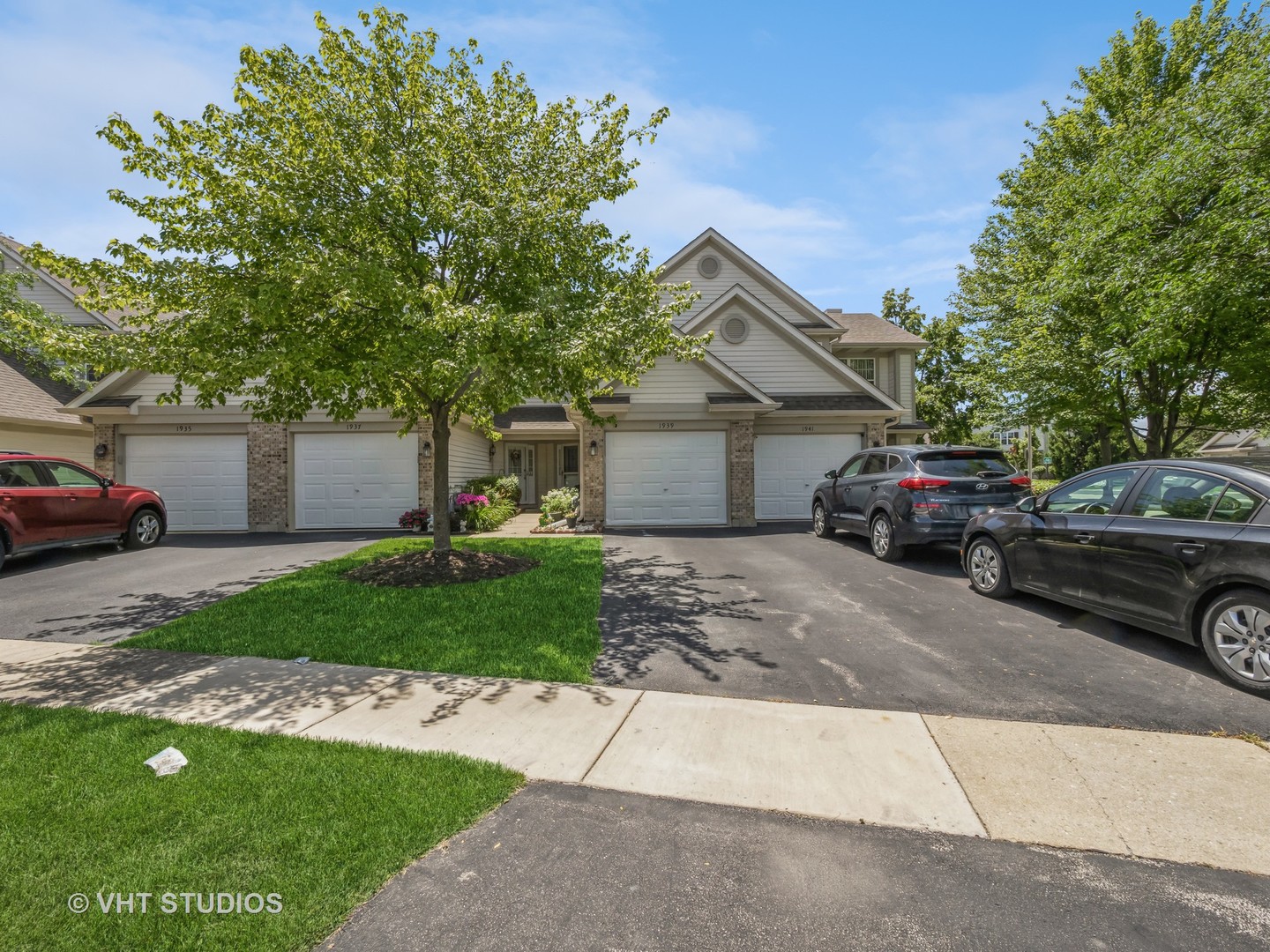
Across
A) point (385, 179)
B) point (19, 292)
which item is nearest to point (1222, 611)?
point (385, 179)

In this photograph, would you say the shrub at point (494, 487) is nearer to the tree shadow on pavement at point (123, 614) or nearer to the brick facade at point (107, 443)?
the tree shadow on pavement at point (123, 614)

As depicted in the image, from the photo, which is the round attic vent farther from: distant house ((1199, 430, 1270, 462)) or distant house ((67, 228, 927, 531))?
distant house ((1199, 430, 1270, 462))

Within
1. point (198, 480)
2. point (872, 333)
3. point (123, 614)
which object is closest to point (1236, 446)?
point (872, 333)

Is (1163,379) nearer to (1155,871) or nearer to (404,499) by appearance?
(1155,871)

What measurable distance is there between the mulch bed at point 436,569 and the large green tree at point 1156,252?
10.6 metres

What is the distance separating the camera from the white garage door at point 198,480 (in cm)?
1463

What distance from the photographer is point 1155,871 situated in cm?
261

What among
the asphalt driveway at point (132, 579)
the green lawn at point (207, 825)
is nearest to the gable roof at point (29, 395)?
the asphalt driveway at point (132, 579)

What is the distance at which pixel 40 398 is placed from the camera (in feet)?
52.4

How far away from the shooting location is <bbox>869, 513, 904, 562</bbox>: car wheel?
369 inches

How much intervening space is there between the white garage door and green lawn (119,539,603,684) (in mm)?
7583

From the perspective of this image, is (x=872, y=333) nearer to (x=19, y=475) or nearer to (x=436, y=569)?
(x=436, y=569)

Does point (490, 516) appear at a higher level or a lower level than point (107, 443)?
lower

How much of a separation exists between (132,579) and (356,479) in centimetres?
599
